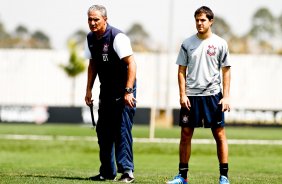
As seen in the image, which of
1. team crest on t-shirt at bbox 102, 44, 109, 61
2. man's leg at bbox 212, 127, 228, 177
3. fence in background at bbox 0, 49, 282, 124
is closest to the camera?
man's leg at bbox 212, 127, 228, 177

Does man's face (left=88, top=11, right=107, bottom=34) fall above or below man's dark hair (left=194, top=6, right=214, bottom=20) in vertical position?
below

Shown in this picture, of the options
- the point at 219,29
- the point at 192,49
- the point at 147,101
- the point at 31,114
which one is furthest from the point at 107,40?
the point at 219,29

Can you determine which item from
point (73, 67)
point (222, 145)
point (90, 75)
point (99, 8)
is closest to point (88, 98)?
point (90, 75)

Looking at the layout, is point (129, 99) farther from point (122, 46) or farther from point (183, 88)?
point (183, 88)

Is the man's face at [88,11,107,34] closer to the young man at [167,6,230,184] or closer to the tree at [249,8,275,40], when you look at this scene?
the young man at [167,6,230,184]

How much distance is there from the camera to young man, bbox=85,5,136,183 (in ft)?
31.5

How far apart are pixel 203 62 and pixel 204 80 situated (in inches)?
8.0

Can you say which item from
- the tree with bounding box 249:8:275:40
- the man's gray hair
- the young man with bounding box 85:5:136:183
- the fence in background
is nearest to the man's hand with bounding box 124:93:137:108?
the young man with bounding box 85:5:136:183

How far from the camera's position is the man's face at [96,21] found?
9.48m

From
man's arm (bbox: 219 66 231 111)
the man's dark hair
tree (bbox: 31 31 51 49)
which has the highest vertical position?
tree (bbox: 31 31 51 49)

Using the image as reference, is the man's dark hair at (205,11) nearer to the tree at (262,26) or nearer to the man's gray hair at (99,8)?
the man's gray hair at (99,8)

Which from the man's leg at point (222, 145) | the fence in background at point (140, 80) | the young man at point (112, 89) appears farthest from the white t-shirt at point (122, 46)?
the fence in background at point (140, 80)

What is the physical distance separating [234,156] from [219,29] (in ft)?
333

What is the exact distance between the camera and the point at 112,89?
995cm
